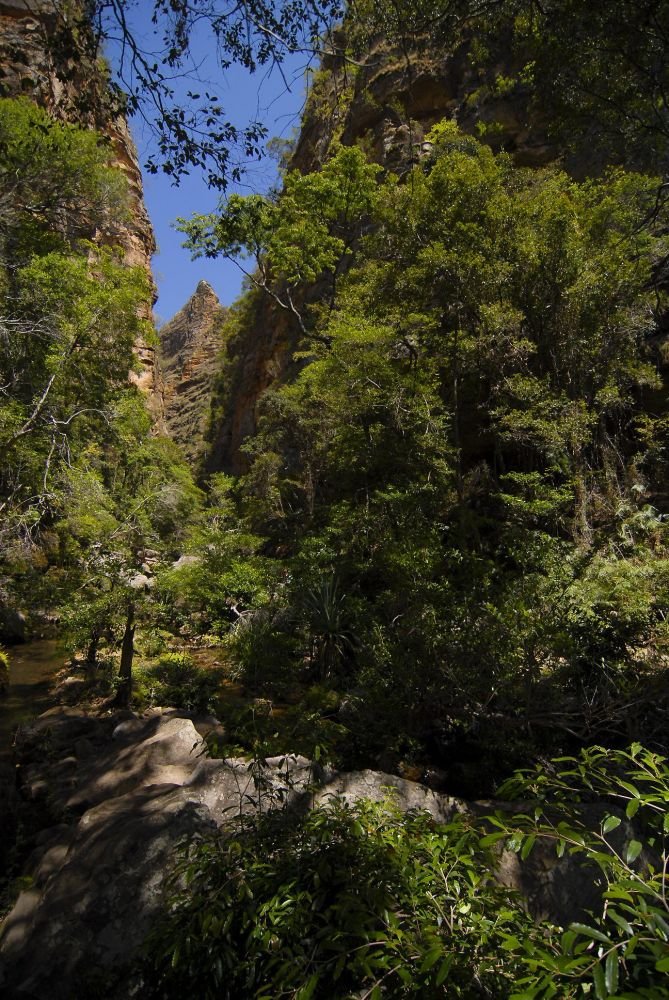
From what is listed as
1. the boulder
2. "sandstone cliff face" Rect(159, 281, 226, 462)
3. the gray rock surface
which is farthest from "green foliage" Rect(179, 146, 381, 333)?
"sandstone cliff face" Rect(159, 281, 226, 462)

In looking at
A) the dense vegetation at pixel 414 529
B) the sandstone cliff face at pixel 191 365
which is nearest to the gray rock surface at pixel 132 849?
the dense vegetation at pixel 414 529

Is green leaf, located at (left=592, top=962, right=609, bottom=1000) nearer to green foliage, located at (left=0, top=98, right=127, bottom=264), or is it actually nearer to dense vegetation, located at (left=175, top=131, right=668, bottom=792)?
dense vegetation, located at (left=175, top=131, right=668, bottom=792)

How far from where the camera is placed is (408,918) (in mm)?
1587

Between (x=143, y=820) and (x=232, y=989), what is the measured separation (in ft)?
6.77

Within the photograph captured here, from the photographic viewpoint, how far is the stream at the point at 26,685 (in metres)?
8.81

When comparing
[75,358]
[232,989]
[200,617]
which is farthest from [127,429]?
[232,989]

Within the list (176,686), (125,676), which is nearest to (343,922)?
(125,676)

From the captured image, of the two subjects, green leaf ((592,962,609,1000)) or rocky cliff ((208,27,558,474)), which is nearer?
green leaf ((592,962,609,1000))

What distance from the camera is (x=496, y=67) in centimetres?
1894

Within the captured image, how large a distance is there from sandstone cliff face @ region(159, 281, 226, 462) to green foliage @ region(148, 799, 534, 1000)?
37.3 metres

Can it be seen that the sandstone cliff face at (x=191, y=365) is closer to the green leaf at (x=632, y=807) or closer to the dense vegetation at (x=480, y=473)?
the dense vegetation at (x=480, y=473)

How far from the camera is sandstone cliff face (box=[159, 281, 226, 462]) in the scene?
43594 millimetres

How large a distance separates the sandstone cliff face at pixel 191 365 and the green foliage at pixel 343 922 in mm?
37306

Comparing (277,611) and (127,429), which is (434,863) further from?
(127,429)
